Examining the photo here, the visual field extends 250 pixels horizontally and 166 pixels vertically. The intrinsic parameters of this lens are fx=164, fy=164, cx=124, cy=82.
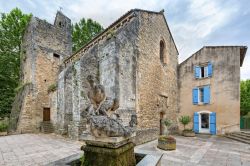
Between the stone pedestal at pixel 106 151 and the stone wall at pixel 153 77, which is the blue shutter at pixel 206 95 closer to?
the stone wall at pixel 153 77

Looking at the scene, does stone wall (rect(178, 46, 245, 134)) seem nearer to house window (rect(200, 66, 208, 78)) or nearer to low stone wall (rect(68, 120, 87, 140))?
house window (rect(200, 66, 208, 78))

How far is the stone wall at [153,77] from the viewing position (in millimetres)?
8148

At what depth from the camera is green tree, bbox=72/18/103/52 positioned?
63.3ft

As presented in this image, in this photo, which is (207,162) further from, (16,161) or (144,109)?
(16,161)

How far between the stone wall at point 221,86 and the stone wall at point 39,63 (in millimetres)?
10651

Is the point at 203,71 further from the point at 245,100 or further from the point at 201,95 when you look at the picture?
the point at 245,100

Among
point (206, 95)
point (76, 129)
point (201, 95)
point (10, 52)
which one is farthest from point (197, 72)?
point (10, 52)

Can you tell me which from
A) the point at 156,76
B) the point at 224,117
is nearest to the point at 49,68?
the point at 156,76

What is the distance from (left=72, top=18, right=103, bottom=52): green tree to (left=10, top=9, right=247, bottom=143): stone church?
396 cm

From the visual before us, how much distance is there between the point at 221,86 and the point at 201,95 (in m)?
1.52

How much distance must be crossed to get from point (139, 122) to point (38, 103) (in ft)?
26.6

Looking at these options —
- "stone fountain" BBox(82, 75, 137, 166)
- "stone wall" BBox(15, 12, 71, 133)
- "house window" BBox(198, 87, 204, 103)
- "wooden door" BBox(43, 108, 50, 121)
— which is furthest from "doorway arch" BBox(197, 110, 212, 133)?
"stone wall" BBox(15, 12, 71, 133)

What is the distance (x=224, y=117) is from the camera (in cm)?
1116

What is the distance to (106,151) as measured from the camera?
2.35 metres
